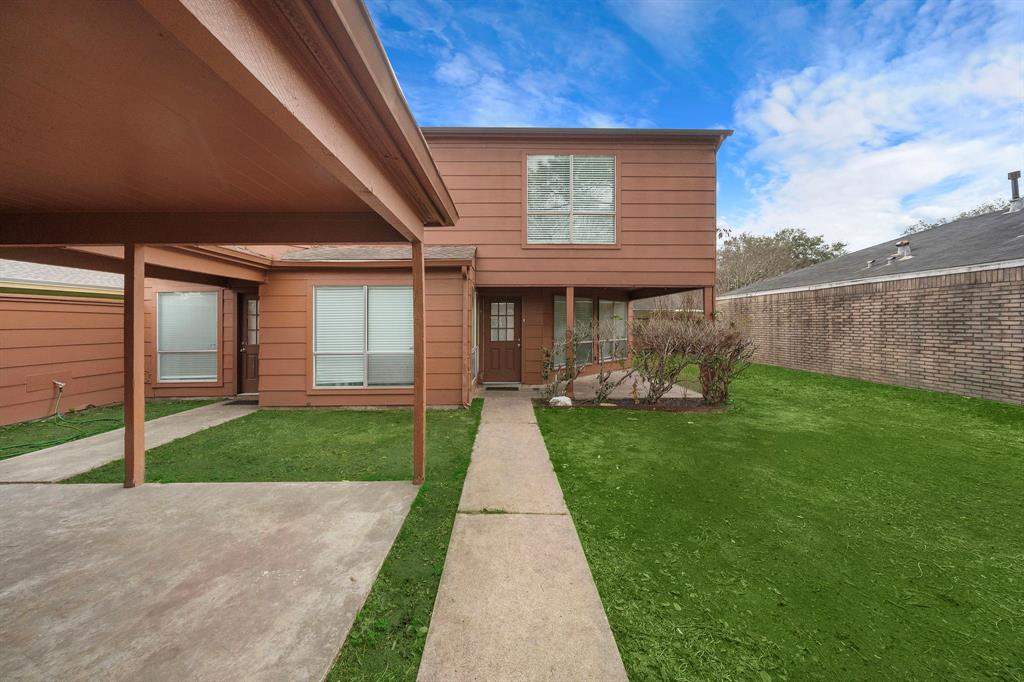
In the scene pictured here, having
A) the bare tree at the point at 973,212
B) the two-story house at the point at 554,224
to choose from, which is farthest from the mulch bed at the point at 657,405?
the bare tree at the point at 973,212

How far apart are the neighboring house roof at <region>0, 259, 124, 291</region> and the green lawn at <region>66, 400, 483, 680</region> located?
3.63m

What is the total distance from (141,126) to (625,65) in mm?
16756

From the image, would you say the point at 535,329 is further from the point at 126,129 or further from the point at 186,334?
the point at 126,129

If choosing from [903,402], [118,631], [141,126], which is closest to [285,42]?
[141,126]

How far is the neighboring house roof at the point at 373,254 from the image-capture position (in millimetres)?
6293

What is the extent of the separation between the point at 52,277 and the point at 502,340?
789 cm

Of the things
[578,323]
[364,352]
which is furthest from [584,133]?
[364,352]


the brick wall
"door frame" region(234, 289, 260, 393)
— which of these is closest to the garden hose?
"door frame" region(234, 289, 260, 393)

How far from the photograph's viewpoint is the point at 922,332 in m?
7.71

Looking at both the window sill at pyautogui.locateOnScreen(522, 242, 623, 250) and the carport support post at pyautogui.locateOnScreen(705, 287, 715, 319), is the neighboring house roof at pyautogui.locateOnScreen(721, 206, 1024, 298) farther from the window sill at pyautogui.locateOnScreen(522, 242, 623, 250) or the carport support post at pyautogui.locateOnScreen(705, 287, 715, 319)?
the window sill at pyautogui.locateOnScreen(522, 242, 623, 250)

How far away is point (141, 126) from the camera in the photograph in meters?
1.78

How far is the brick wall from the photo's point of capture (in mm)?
6375

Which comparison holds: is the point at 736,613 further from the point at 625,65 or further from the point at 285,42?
the point at 625,65

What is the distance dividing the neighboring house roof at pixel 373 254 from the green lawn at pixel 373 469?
2607 mm
